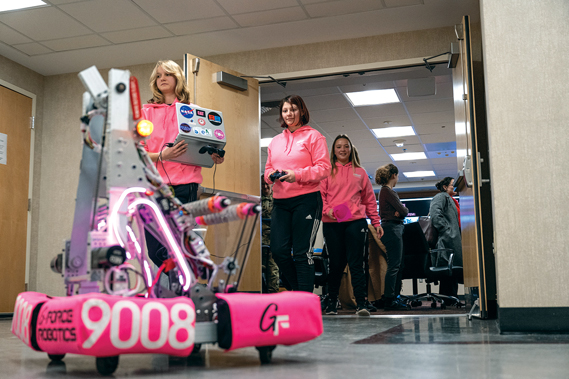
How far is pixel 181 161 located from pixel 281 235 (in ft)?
2.89

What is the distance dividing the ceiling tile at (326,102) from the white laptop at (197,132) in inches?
174

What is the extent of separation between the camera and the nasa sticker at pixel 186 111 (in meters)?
Answer: 2.60

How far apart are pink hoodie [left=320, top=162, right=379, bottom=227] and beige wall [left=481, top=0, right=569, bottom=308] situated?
148 cm

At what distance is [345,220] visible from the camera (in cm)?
400

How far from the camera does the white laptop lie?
2.58m

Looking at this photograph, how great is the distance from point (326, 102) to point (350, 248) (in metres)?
3.68

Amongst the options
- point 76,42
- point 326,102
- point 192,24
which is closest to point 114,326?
point 192,24

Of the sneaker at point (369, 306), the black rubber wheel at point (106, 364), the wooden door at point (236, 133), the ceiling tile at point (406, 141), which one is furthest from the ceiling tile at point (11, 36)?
the ceiling tile at point (406, 141)

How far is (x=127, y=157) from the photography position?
69.6 inches

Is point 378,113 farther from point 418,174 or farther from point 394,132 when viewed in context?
point 418,174

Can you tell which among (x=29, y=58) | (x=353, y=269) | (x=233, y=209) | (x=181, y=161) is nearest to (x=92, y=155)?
(x=233, y=209)

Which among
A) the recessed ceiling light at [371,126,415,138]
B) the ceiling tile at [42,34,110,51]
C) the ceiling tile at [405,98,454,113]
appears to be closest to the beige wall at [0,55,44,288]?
the ceiling tile at [42,34,110,51]

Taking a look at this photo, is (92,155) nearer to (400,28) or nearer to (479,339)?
(479,339)

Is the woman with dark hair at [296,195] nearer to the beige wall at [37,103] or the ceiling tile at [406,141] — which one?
the beige wall at [37,103]
